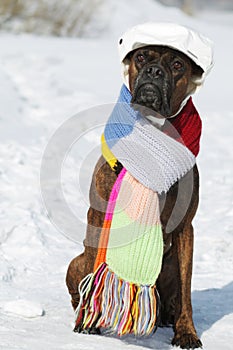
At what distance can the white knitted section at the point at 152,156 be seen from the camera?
146 inches

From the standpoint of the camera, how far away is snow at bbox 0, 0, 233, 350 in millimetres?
4012

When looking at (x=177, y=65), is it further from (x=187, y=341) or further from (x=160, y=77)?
(x=187, y=341)

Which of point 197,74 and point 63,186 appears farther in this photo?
point 63,186

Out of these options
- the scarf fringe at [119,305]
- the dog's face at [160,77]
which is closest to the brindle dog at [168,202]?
the dog's face at [160,77]

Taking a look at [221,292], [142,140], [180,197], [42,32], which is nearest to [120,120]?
[142,140]

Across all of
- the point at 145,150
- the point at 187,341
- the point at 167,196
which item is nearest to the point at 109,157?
the point at 145,150

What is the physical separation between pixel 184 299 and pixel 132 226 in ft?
1.48

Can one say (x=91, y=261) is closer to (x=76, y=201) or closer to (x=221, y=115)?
(x=76, y=201)

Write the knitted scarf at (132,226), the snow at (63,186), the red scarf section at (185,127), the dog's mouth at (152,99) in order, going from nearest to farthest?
1. the dog's mouth at (152,99)
2. the knitted scarf at (132,226)
3. the red scarf section at (185,127)
4. the snow at (63,186)

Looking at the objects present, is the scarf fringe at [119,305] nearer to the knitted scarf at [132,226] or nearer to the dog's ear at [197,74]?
the knitted scarf at [132,226]

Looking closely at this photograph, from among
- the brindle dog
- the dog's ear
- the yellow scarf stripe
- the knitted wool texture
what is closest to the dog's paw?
the brindle dog

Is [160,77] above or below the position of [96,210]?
above

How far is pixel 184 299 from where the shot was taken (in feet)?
12.7

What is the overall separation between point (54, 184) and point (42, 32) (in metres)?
7.02
